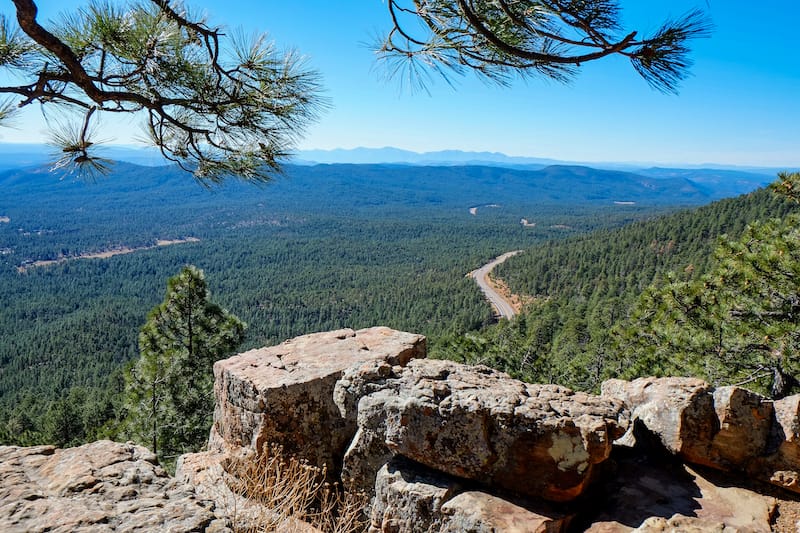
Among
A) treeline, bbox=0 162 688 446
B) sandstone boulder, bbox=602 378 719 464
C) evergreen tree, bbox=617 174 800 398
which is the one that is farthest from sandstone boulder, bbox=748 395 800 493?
treeline, bbox=0 162 688 446

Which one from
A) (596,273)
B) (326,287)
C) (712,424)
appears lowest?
(326,287)

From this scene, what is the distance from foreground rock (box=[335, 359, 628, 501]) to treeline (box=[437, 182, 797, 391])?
10897 millimetres

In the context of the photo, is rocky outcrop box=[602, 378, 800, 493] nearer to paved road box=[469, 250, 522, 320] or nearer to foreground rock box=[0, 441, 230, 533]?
foreground rock box=[0, 441, 230, 533]

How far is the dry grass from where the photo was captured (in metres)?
2.91

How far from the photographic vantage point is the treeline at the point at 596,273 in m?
23.7

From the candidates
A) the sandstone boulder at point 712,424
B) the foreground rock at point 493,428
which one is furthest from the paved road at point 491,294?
the foreground rock at point 493,428

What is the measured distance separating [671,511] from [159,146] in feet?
17.5

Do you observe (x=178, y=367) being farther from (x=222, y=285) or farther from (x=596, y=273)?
(x=222, y=285)

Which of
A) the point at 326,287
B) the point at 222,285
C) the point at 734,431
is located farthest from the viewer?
the point at 222,285

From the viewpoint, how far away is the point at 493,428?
9.37 feet

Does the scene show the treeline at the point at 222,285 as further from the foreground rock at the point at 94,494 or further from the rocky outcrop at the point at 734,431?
the rocky outcrop at the point at 734,431

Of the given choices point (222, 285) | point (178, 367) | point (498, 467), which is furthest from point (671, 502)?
point (222, 285)

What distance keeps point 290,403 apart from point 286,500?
1.13 metres

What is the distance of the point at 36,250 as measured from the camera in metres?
146
